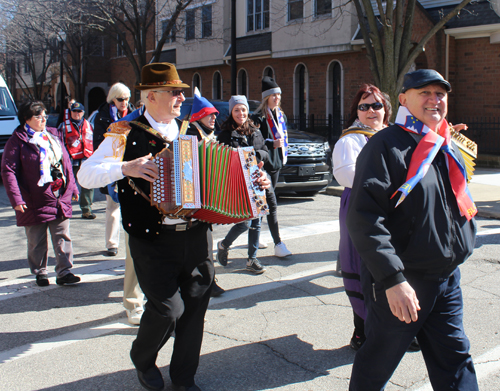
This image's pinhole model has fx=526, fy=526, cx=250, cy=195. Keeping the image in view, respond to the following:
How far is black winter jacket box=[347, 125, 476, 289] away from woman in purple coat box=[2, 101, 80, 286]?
3.81 m

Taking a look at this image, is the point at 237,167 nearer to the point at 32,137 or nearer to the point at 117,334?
the point at 117,334

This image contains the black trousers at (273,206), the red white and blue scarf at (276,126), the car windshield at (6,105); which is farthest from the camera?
the car windshield at (6,105)

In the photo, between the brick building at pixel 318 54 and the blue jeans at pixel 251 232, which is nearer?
the blue jeans at pixel 251 232

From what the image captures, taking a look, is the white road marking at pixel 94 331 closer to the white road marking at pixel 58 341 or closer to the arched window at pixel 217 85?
the white road marking at pixel 58 341

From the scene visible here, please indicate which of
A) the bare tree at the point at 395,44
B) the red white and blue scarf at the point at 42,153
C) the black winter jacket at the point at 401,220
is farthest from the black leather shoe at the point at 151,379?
the bare tree at the point at 395,44

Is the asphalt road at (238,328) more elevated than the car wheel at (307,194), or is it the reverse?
the car wheel at (307,194)

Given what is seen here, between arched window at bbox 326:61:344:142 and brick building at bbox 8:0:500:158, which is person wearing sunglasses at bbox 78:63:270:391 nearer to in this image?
brick building at bbox 8:0:500:158

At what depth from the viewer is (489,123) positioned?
49.7 feet

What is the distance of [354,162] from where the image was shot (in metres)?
3.82

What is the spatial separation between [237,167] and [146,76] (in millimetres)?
809

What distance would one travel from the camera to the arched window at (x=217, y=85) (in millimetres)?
27312

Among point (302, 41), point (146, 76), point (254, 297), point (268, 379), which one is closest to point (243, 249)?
point (254, 297)

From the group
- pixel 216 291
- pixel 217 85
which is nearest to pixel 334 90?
pixel 217 85

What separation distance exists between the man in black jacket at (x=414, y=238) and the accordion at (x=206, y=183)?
0.93 metres
